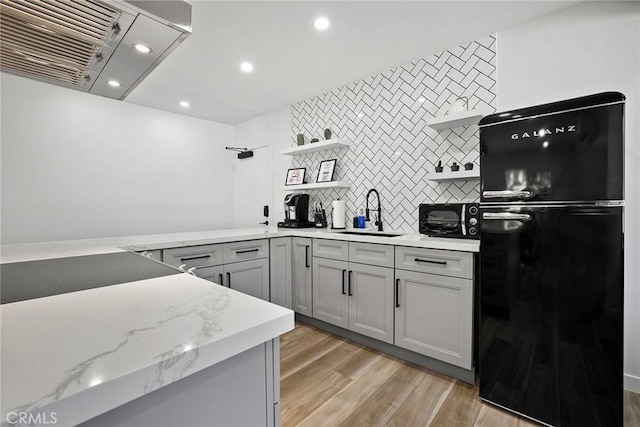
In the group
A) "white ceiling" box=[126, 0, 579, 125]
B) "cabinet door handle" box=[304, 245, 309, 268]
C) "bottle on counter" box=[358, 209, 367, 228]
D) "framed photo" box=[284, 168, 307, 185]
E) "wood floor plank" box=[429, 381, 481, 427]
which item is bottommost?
"wood floor plank" box=[429, 381, 481, 427]

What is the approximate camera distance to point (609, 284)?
1381mm

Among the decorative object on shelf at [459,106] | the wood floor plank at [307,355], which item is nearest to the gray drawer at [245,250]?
the wood floor plank at [307,355]

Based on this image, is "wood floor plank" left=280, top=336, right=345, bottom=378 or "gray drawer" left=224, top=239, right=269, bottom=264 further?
"gray drawer" left=224, top=239, right=269, bottom=264

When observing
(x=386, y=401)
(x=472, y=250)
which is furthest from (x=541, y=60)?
(x=386, y=401)

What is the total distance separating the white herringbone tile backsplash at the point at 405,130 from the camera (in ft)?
7.77

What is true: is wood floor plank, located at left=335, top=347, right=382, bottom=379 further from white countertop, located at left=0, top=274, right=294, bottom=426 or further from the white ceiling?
the white ceiling

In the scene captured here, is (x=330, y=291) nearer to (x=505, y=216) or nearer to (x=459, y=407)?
(x=459, y=407)

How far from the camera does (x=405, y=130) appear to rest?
8.97ft

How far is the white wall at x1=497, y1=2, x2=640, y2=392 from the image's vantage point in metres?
1.81

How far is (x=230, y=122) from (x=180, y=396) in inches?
177

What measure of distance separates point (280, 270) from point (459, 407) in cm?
179

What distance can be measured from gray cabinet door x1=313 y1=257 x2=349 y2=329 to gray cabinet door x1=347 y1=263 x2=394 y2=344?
6cm

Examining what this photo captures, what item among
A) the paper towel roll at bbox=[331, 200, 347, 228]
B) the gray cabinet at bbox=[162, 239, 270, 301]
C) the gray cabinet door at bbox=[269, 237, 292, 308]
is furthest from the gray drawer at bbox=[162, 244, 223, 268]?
the paper towel roll at bbox=[331, 200, 347, 228]

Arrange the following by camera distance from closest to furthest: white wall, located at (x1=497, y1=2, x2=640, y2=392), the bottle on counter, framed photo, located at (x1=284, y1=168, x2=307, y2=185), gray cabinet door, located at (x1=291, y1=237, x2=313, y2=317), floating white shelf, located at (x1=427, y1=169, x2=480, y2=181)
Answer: white wall, located at (x1=497, y1=2, x2=640, y2=392) → floating white shelf, located at (x1=427, y1=169, x2=480, y2=181) → gray cabinet door, located at (x1=291, y1=237, x2=313, y2=317) → the bottle on counter → framed photo, located at (x1=284, y1=168, x2=307, y2=185)
